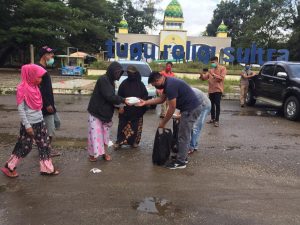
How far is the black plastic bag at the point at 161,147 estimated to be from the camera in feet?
18.6

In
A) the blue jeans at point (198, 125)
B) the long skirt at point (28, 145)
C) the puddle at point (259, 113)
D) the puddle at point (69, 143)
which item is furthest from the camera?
the puddle at point (259, 113)

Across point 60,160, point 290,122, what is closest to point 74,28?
point 290,122

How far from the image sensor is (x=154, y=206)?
13.6 ft

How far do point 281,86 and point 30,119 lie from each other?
833 cm

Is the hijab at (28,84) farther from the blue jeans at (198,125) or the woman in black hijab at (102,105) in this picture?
the blue jeans at (198,125)

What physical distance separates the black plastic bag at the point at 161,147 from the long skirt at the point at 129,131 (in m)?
1.01

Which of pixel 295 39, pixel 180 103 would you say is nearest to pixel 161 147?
pixel 180 103

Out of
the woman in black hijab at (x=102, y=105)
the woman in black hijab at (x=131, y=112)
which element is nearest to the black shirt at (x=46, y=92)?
the woman in black hijab at (x=102, y=105)

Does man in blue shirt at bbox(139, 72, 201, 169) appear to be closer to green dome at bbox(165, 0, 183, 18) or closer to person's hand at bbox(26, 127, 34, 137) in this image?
person's hand at bbox(26, 127, 34, 137)

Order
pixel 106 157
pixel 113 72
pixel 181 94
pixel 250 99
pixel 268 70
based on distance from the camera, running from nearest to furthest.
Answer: pixel 181 94 < pixel 113 72 < pixel 106 157 < pixel 268 70 < pixel 250 99

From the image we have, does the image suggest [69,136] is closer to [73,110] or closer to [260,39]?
[73,110]

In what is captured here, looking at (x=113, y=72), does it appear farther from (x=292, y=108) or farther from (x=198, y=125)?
(x=292, y=108)

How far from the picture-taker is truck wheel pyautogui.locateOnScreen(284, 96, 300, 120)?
10.0 meters

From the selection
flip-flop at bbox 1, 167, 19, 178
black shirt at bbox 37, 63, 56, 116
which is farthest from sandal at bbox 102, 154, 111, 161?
flip-flop at bbox 1, 167, 19, 178
